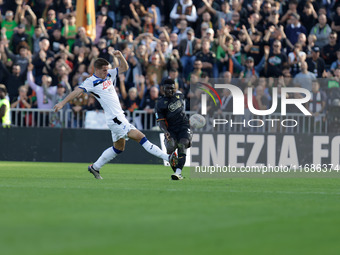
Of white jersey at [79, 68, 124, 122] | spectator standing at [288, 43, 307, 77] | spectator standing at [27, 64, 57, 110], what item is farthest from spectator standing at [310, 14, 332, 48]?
white jersey at [79, 68, 124, 122]

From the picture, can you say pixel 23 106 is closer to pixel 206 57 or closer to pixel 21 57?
pixel 21 57

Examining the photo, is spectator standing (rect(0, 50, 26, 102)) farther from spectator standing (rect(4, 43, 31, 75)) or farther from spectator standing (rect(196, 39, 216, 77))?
spectator standing (rect(196, 39, 216, 77))

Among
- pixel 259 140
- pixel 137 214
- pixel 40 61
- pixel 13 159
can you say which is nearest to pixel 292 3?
pixel 259 140

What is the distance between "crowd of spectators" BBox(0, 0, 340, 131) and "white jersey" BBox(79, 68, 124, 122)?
6547 mm

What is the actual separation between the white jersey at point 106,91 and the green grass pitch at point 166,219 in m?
2.32

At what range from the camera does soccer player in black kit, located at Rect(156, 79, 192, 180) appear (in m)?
15.9

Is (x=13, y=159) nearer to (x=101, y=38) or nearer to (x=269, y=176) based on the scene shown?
(x=101, y=38)

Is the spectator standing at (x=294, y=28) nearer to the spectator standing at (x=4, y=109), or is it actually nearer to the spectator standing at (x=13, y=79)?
the spectator standing at (x=13, y=79)

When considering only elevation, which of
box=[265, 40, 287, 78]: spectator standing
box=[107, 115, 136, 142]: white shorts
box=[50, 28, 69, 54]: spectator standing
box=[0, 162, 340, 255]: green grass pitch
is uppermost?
box=[50, 28, 69, 54]: spectator standing

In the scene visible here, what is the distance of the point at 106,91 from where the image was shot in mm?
15664

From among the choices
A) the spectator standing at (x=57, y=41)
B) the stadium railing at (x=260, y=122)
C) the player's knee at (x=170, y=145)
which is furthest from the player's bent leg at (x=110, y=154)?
the spectator standing at (x=57, y=41)

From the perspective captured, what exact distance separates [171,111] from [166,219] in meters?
7.82

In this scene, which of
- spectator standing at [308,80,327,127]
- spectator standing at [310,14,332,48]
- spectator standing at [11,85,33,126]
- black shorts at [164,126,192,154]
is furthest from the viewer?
spectator standing at [310,14,332,48]

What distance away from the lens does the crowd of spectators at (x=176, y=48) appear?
2339 centimetres
